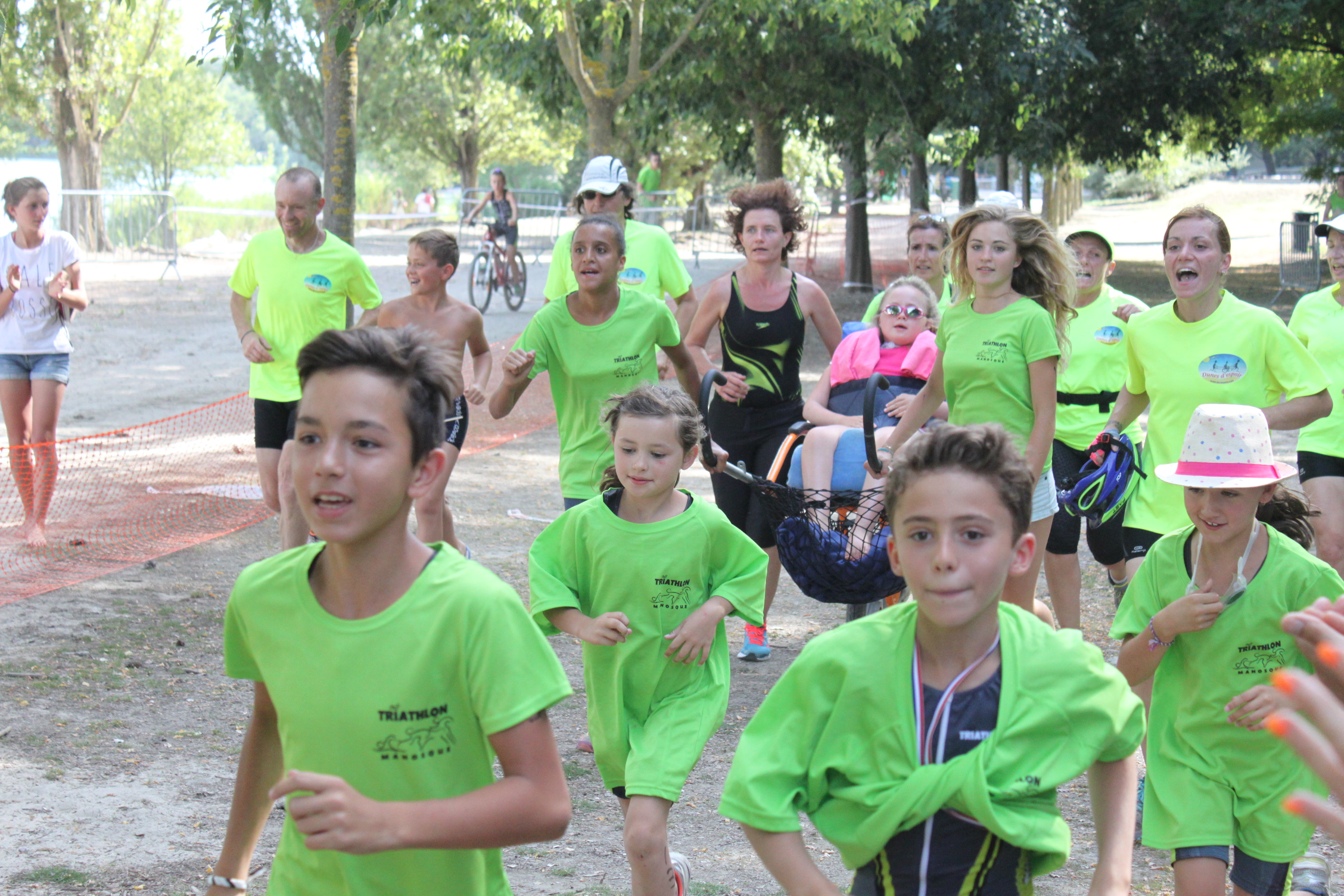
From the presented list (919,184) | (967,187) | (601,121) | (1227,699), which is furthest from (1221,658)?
(967,187)

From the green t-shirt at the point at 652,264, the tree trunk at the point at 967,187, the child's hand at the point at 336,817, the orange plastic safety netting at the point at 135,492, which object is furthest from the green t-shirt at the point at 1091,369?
the tree trunk at the point at 967,187

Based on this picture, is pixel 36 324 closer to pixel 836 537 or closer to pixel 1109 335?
pixel 836 537

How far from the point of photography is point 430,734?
2.21m

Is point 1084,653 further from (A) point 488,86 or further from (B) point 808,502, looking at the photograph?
(A) point 488,86

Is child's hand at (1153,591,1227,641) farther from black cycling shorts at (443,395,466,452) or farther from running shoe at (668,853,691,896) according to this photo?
black cycling shorts at (443,395,466,452)

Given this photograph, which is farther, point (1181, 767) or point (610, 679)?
point (610, 679)

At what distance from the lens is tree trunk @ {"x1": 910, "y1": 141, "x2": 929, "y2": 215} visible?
74.5 ft

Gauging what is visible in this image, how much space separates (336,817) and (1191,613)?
7.39 feet

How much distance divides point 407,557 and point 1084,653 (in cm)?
124

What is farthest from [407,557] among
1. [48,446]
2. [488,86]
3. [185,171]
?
[185,171]

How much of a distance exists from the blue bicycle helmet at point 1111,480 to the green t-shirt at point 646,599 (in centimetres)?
183

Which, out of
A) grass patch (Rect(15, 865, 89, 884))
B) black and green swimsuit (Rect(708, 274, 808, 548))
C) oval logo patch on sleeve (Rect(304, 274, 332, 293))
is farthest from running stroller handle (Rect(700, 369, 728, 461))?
oval logo patch on sleeve (Rect(304, 274, 332, 293))

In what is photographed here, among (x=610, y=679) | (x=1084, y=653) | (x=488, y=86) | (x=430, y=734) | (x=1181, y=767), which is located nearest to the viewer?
(x=430, y=734)

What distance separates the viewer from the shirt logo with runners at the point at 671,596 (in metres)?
3.92
